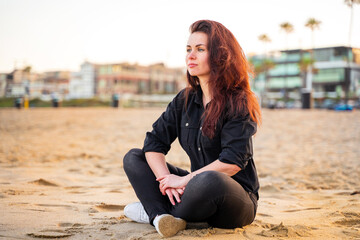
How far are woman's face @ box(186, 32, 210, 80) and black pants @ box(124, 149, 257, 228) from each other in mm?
664

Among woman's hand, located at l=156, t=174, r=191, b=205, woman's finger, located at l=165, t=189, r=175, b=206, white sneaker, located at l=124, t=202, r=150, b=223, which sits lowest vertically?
white sneaker, located at l=124, t=202, r=150, b=223

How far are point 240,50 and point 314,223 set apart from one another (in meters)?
1.29

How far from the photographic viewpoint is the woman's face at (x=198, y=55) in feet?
8.18

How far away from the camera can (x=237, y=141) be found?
2.30 meters

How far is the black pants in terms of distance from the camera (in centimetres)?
223

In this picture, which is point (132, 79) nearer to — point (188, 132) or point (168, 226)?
point (188, 132)

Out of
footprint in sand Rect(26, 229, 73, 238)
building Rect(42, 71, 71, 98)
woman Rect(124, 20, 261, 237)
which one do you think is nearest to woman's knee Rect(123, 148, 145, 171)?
woman Rect(124, 20, 261, 237)

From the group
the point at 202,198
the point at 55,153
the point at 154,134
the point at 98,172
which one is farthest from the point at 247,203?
the point at 55,153

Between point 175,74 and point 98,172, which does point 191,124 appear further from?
point 175,74

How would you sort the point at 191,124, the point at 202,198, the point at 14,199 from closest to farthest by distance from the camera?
the point at 202,198, the point at 191,124, the point at 14,199

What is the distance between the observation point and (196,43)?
2508 millimetres

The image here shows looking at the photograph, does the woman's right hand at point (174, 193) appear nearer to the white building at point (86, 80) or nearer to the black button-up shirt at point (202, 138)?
the black button-up shirt at point (202, 138)

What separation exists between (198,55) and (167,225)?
1044 millimetres

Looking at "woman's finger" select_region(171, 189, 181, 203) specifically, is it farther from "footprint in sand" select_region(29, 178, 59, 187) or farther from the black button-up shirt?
"footprint in sand" select_region(29, 178, 59, 187)
